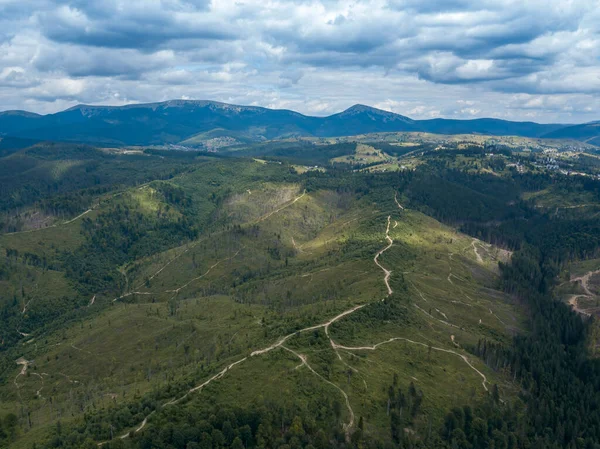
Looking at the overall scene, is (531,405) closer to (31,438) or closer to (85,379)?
(31,438)

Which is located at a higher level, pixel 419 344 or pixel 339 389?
pixel 339 389

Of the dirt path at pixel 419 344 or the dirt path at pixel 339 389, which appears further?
the dirt path at pixel 419 344

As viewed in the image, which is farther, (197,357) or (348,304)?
(348,304)

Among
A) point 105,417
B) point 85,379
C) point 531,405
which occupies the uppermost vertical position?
point 105,417

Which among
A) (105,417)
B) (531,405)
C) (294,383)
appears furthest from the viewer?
(531,405)

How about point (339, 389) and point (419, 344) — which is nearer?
point (339, 389)

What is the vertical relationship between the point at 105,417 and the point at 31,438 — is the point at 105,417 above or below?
above

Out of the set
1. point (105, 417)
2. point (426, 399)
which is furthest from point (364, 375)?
point (105, 417)

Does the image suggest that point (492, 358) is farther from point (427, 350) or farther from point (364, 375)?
point (364, 375)

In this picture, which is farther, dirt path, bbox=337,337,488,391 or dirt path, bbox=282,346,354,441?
dirt path, bbox=337,337,488,391

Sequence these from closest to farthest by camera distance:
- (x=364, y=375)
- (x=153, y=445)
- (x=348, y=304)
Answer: (x=153, y=445) < (x=364, y=375) < (x=348, y=304)
